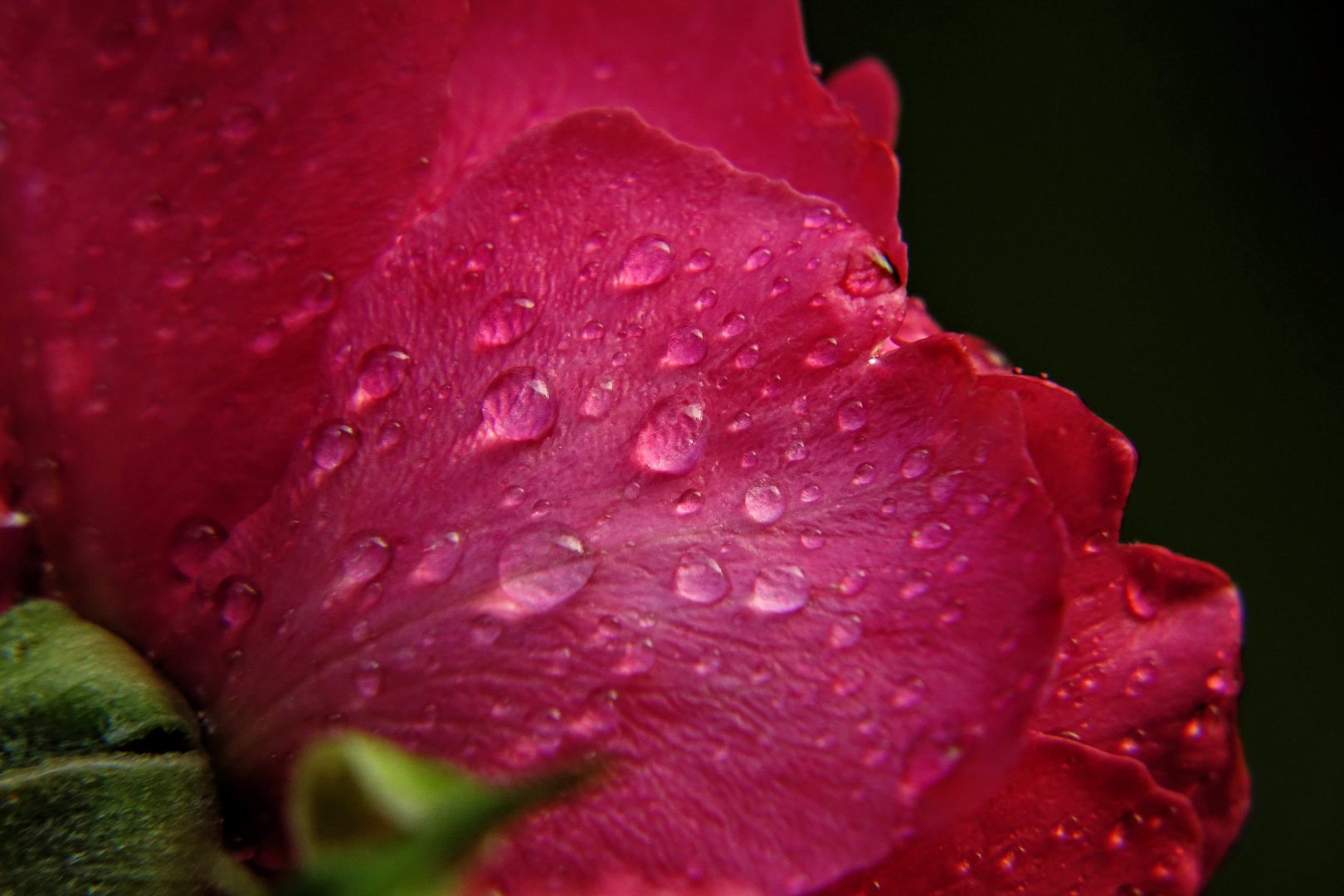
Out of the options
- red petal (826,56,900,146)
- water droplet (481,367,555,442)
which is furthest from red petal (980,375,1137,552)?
red petal (826,56,900,146)

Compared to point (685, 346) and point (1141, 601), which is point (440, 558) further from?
point (1141, 601)

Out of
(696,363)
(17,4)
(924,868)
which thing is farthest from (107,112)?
(924,868)

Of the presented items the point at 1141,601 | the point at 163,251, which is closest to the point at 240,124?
the point at 163,251

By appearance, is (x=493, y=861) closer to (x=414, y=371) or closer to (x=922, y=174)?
(x=414, y=371)

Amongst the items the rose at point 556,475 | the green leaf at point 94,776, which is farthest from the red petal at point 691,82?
the green leaf at point 94,776

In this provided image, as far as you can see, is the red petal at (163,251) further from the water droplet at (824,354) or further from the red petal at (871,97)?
the red petal at (871,97)

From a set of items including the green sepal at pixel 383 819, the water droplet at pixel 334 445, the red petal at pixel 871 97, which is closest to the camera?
the green sepal at pixel 383 819
